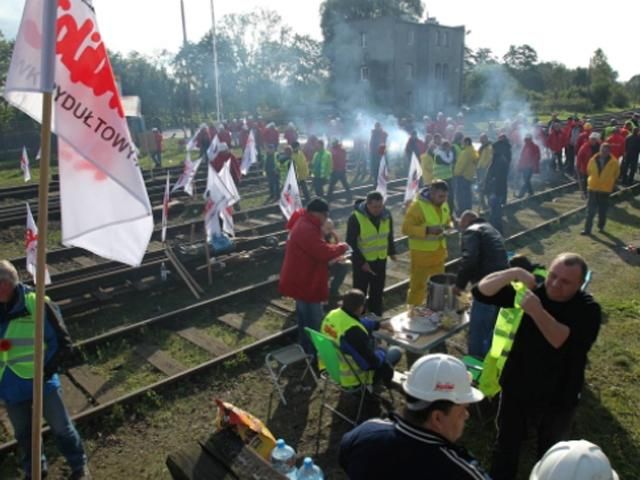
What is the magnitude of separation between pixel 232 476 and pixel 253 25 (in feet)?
210

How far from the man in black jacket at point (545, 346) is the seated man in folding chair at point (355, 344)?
1456mm

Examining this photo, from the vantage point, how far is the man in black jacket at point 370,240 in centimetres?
695

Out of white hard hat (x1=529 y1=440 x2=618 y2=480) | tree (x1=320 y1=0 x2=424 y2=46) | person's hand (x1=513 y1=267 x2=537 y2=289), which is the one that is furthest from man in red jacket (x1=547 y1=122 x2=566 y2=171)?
tree (x1=320 y1=0 x2=424 y2=46)

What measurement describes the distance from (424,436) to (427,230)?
4.93 metres

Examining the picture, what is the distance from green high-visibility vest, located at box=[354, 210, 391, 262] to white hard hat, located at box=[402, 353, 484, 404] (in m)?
4.41

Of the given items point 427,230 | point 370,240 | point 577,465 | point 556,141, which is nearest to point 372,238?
point 370,240

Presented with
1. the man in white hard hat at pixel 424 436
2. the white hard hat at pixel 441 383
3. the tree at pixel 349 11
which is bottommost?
the man in white hard hat at pixel 424 436

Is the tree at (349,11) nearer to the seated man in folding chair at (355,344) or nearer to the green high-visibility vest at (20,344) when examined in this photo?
the seated man in folding chair at (355,344)

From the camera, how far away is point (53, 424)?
427 centimetres

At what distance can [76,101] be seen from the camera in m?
2.74

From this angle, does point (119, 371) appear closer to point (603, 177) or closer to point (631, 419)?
point (631, 419)

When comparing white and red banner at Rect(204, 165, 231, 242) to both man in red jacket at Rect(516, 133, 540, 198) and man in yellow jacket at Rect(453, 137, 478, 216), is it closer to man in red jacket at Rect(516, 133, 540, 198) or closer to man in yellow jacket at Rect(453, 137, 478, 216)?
man in yellow jacket at Rect(453, 137, 478, 216)

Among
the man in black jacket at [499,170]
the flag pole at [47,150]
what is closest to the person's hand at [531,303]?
the flag pole at [47,150]

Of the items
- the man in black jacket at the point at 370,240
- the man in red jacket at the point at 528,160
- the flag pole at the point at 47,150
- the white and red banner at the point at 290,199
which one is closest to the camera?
the flag pole at the point at 47,150
